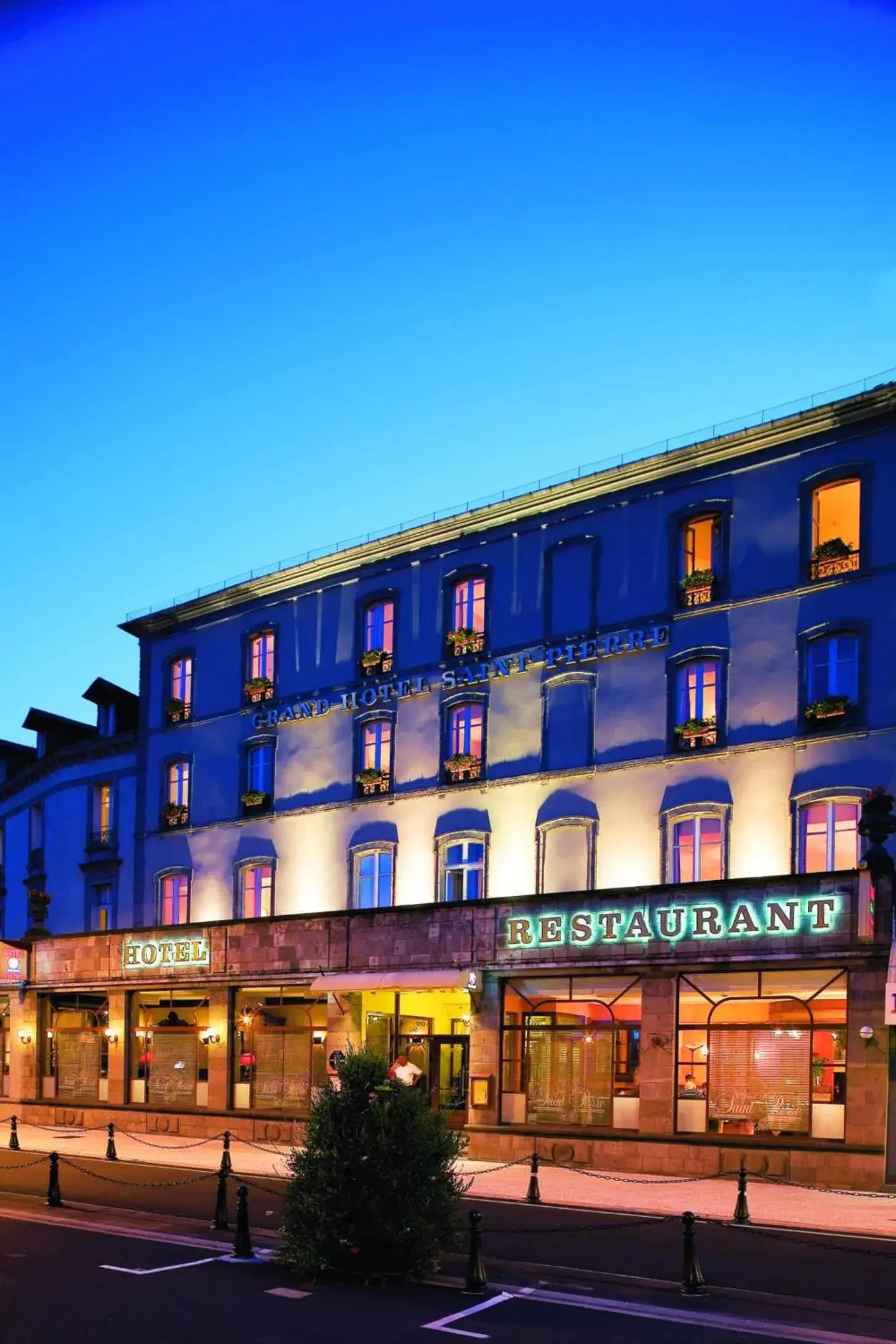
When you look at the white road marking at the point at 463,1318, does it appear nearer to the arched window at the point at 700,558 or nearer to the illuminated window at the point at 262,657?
the arched window at the point at 700,558

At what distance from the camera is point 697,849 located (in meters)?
30.7

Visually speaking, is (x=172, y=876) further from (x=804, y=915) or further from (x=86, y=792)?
(x=804, y=915)

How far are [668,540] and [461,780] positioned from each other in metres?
7.92

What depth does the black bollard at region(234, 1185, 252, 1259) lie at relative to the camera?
16.5 m

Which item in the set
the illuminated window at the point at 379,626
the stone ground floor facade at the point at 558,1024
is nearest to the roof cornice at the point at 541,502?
the illuminated window at the point at 379,626

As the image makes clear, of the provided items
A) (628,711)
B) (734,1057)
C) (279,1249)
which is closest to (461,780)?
(628,711)

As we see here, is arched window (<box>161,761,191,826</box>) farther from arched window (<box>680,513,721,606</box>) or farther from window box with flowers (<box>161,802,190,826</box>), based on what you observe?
arched window (<box>680,513,721,606</box>)

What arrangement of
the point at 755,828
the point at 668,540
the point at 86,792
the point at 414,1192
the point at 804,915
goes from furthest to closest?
the point at 86,792 → the point at 668,540 → the point at 755,828 → the point at 804,915 → the point at 414,1192

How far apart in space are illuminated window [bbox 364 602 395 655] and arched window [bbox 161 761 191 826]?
783cm

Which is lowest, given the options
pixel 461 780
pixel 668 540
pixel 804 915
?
pixel 804 915

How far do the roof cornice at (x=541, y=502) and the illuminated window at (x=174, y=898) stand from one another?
24.8 feet

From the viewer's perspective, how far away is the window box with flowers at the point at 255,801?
39.4 m

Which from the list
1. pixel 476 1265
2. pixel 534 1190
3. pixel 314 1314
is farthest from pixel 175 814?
pixel 314 1314

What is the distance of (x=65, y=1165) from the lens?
90.1 ft
